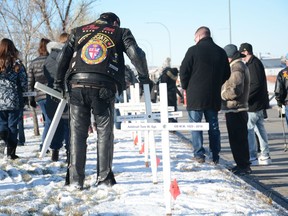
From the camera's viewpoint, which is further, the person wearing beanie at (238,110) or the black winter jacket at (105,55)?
the person wearing beanie at (238,110)

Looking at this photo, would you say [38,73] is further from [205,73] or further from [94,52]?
[94,52]

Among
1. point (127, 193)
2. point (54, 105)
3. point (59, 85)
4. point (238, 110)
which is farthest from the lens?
point (54, 105)

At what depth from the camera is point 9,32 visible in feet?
53.9

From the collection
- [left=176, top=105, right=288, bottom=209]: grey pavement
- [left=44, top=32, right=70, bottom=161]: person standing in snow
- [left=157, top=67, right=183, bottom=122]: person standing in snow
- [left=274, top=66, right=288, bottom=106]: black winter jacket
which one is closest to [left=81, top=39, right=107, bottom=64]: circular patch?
[left=44, top=32, right=70, bottom=161]: person standing in snow

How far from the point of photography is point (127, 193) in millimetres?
5297

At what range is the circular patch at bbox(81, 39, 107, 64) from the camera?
539cm

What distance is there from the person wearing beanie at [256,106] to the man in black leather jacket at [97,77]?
3.61 metres

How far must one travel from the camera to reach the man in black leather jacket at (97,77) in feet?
17.8

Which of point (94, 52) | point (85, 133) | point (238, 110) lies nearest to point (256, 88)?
point (238, 110)

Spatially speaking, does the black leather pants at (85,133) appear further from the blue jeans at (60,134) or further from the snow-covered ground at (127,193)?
the blue jeans at (60,134)

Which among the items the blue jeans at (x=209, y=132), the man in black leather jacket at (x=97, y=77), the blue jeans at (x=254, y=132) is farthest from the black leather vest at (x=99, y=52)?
the blue jeans at (x=254, y=132)

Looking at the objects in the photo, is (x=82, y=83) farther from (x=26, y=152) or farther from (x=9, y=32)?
(x=9, y=32)

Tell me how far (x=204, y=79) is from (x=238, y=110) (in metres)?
Result: 0.70

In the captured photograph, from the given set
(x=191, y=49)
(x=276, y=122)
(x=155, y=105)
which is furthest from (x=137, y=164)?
(x=276, y=122)
